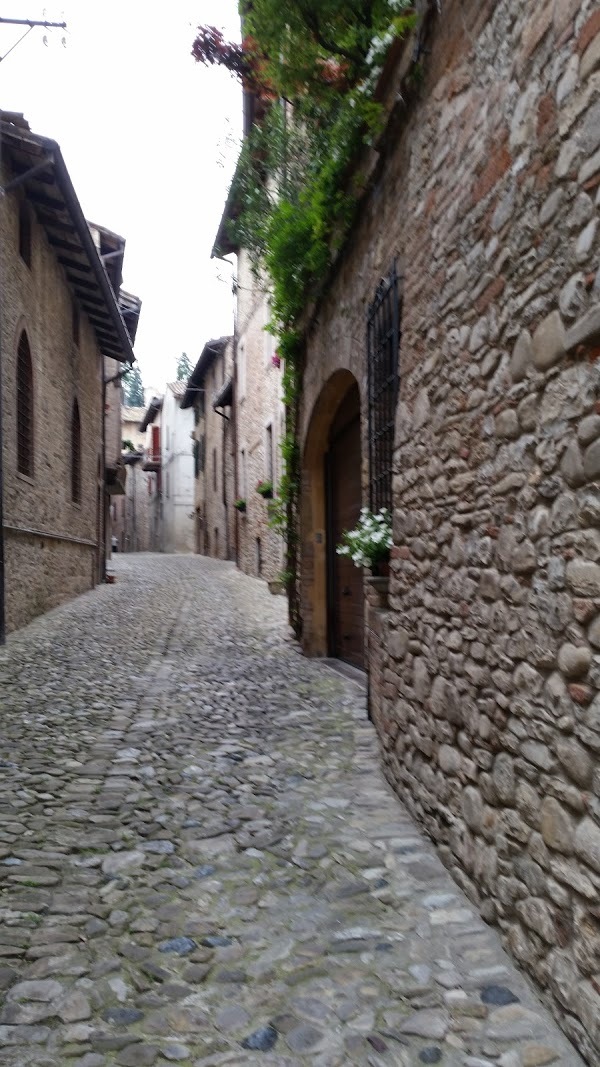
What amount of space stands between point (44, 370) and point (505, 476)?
996 cm

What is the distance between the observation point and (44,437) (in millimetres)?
11203

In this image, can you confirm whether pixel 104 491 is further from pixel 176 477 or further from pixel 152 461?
pixel 152 461

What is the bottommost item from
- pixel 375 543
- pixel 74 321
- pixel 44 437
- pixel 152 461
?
pixel 375 543

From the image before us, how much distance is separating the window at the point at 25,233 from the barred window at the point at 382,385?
6802mm

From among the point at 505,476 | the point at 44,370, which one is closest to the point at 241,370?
the point at 44,370

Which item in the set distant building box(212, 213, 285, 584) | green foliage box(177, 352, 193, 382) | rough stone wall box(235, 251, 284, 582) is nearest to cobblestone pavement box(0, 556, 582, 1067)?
distant building box(212, 213, 285, 584)

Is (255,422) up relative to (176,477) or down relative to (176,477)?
down

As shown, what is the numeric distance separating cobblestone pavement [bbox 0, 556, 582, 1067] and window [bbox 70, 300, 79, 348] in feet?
30.8

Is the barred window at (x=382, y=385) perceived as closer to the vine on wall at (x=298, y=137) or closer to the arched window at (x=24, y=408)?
the vine on wall at (x=298, y=137)

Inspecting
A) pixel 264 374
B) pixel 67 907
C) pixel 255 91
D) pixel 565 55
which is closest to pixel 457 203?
pixel 565 55

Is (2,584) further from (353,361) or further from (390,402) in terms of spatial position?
(390,402)

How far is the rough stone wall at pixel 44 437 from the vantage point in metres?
9.25

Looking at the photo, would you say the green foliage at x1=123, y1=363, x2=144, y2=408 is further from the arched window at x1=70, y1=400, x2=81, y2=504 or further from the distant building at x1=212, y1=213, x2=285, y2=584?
the arched window at x1=70, y1=400, x2=81, y2=504

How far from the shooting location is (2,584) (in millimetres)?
8617
